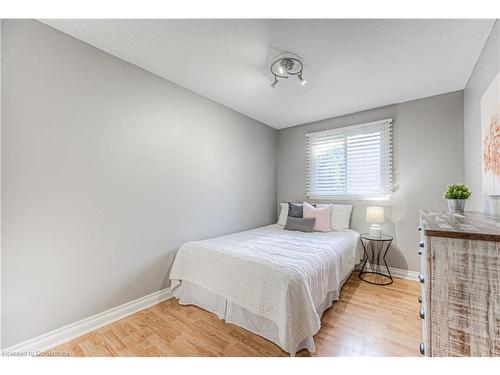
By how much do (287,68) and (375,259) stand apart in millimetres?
2844

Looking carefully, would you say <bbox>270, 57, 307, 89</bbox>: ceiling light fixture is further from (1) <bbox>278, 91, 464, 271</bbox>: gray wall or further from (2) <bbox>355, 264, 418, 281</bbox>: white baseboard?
(2) <bbox>355, 264, 418, 281</bbox>: white baseboard

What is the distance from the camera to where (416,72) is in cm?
218

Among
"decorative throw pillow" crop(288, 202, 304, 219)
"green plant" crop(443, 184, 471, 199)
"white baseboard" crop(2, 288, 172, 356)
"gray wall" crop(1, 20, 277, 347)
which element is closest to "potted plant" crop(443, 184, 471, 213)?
"green plant" crop(443, 184, 471, 199)

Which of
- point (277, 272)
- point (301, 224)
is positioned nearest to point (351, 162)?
point (301, 224)

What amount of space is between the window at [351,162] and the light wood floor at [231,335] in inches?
60.4

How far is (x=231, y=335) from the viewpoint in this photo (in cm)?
174

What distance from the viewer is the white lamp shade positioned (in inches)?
110

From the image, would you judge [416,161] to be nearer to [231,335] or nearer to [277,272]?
[277,272]

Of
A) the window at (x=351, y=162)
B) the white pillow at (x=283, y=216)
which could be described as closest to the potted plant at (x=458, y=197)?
the window at (x=351, y=162)

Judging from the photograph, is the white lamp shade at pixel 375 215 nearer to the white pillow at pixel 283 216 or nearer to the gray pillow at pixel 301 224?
the gray pillow at pixel 301 224

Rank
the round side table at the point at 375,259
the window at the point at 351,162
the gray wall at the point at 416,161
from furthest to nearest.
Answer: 1. the window at the point at 351,162
2. the round side table at the point at 375,259
3. the gray wall at the point at 416,161

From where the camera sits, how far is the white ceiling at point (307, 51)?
159cm

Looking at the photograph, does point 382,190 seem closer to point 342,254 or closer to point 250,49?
point 342,254
